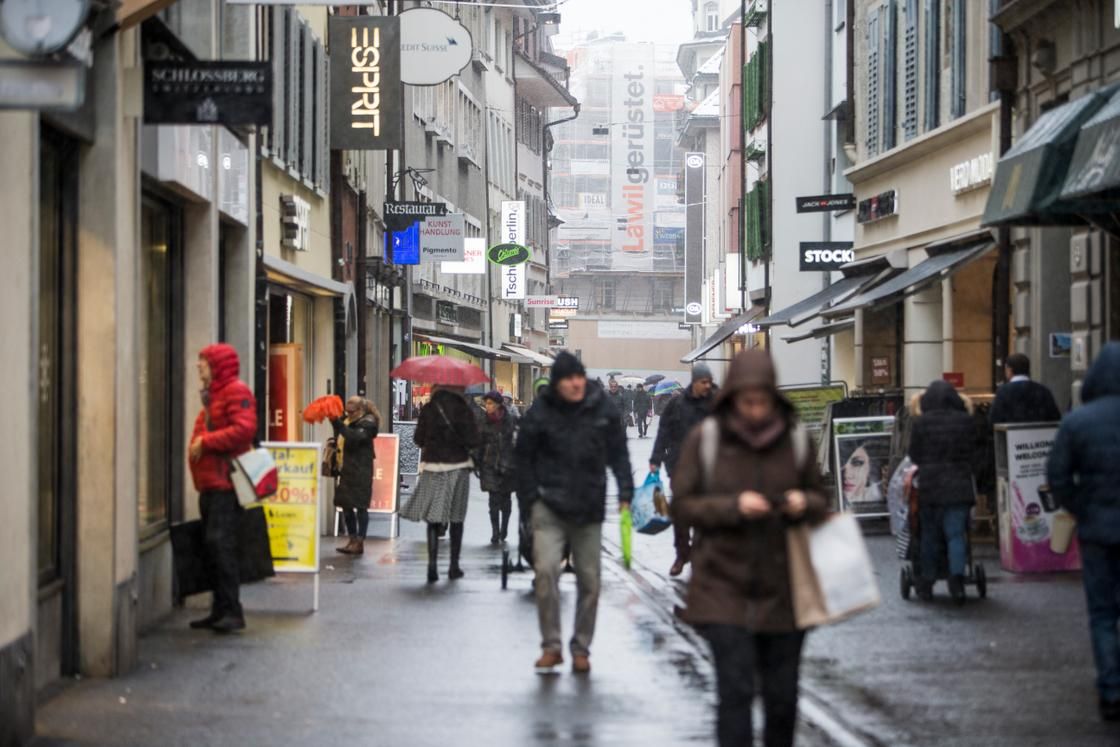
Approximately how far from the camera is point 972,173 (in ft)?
77.9

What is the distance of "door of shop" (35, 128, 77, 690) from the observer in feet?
35.2

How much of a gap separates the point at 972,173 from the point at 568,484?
13.3 m

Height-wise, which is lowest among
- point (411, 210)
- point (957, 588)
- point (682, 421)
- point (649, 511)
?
point (957, 588)

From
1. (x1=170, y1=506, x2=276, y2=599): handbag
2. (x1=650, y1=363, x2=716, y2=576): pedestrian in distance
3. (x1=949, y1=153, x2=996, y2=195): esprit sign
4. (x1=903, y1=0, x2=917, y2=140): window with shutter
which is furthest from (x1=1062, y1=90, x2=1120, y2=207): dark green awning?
(x1=903, y1=0, x2=917, y2=140): window with shutter

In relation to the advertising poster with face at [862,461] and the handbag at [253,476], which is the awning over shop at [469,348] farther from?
the handbag at [253,476]

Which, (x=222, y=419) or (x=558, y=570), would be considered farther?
(x=222, y=419)

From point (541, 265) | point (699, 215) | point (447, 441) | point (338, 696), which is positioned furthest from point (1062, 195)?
point (699, 215)

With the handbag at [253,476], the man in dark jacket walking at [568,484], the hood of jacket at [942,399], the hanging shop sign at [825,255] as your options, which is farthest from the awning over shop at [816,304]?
the man in dark jacket walking at [568,484]

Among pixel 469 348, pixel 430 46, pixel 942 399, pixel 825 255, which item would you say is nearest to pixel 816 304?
pixel 825 255

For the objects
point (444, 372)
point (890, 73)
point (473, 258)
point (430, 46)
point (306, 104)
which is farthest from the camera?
point (473, 258)

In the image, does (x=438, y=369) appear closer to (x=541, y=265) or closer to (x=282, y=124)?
(x=282, y=124)

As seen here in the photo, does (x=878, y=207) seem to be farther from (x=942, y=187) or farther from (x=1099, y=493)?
(x=1099, y=493)

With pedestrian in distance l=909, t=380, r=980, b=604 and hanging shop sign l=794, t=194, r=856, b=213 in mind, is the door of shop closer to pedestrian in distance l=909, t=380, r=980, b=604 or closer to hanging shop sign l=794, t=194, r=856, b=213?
pedestrian in distance l=909, t=380, r=980, b=604

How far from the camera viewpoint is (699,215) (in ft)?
329
